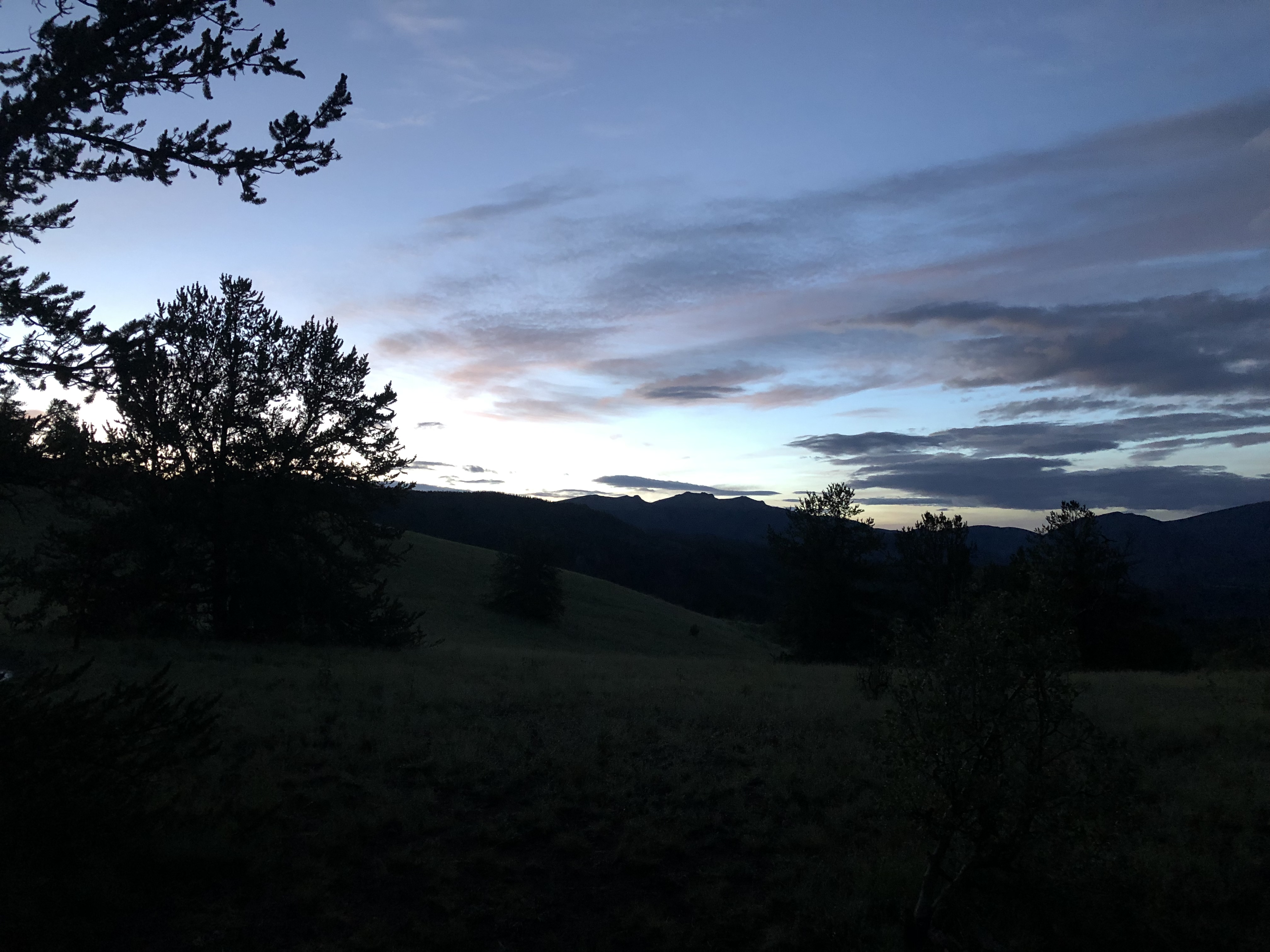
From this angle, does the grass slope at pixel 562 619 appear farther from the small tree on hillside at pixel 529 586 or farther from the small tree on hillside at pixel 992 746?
the small tree on hillside at pixel 992 746

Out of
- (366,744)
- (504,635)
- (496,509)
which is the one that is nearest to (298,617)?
(366,744)

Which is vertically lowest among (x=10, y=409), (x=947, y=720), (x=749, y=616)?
(x=749, y=616)

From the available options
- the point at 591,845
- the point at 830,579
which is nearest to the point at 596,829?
the point at 591,845

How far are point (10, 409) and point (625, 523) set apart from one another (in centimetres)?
Result: 17149

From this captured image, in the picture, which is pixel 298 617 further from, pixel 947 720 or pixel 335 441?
pixel 947 720

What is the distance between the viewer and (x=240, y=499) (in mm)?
18594

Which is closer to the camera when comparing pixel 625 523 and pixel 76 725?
pixel 76 725

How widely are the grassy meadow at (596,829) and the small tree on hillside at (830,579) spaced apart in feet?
53.0

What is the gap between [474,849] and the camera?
23.9 feet

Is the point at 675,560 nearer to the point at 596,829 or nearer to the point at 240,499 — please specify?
the point at 240,499

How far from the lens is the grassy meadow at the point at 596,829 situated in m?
5.88

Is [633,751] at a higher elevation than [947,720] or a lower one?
lower

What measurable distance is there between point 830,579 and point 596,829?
955 inches

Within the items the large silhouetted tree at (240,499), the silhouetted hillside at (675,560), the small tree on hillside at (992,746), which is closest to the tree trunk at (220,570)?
the large silhouetted tree at (240,499)
